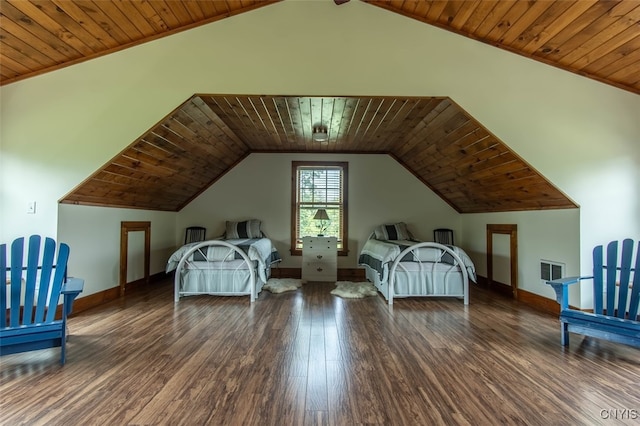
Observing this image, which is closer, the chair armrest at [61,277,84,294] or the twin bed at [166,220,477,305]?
the chair armrest at [61,277,84,294]

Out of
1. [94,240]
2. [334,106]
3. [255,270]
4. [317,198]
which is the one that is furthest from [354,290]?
[94,240]

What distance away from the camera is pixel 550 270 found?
3.48m

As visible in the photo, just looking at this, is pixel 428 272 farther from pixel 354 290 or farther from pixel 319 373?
pixel 319 373

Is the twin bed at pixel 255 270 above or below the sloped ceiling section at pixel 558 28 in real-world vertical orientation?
below

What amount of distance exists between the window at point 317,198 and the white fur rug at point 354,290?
1.05 meters

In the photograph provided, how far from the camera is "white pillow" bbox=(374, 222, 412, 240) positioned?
529 centimetres

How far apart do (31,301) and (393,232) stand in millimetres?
4506

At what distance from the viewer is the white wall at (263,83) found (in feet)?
9.51

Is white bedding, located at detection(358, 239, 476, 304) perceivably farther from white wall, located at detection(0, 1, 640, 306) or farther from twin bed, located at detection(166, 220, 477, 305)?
white wall, located at detection(0, 1, 640, 306)

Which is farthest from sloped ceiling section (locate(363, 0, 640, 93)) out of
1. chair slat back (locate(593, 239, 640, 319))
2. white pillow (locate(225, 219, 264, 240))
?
white pillow (locate(225, 219, 264, 240))

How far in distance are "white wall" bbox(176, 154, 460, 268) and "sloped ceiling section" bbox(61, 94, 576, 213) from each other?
0.34 meters

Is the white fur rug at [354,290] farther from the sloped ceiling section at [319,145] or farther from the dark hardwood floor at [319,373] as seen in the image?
the sloped ceiling section at [319,145]

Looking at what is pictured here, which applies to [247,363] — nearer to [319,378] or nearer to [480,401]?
[319,378]

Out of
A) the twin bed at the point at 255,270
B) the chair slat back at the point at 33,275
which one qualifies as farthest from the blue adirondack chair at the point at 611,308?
the chair slat back at the point at 33,275
